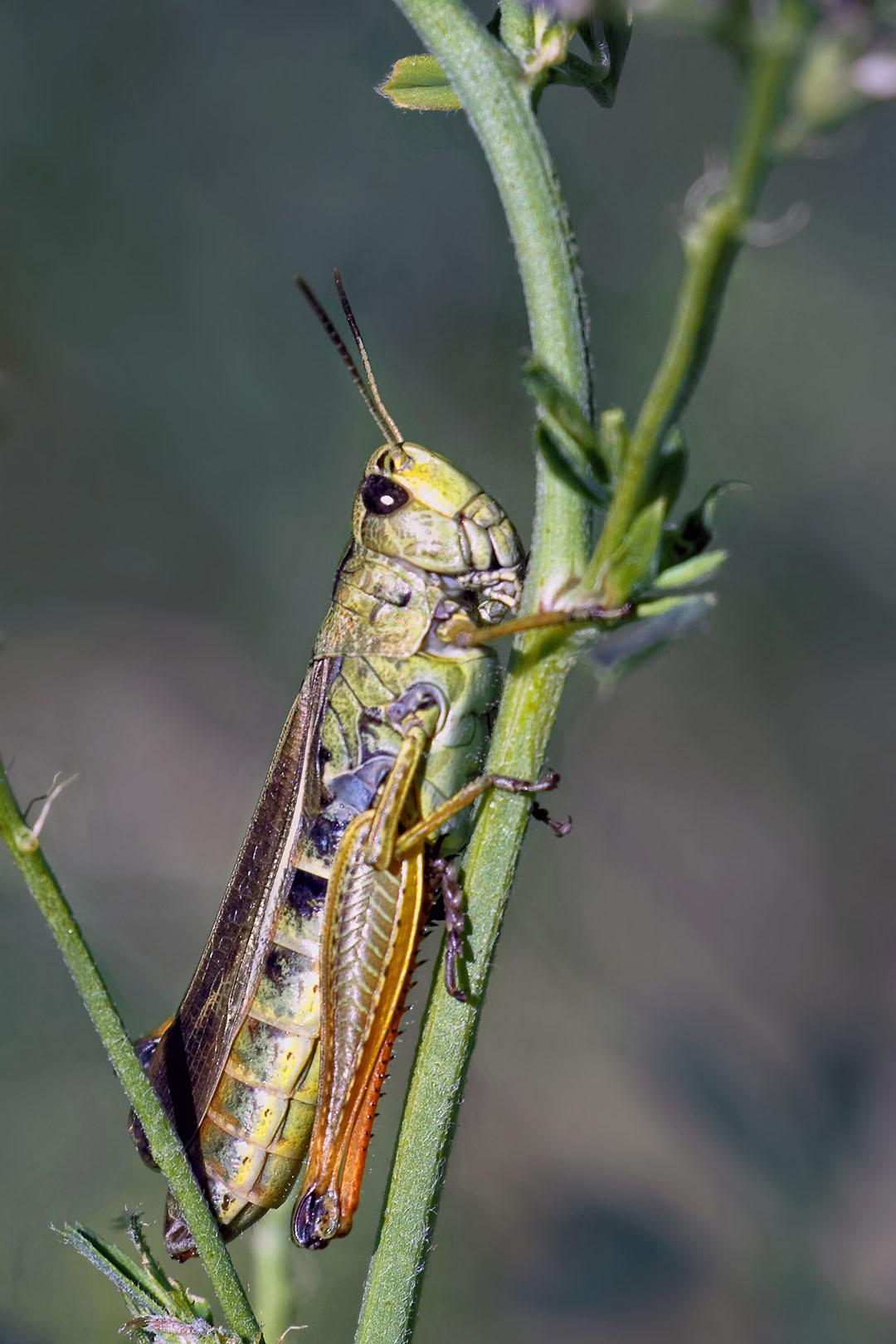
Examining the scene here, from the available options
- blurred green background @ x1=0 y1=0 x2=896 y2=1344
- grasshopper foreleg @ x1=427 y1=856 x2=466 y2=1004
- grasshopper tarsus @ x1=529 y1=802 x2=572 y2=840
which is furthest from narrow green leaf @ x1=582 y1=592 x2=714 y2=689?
blurred green background @ x1=0 y1=0 x2=896 y2=1344

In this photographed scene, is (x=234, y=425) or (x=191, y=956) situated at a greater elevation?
(x=234, y=425)

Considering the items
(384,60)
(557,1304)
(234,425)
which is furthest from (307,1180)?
(234,425)

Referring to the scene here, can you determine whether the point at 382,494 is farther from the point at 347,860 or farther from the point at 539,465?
the point at 539,465

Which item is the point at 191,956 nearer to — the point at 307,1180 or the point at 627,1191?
the point at 627,1191

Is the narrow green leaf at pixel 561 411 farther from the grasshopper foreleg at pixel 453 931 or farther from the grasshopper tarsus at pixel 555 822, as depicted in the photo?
the grasshopper tarsus at pixel 555 822

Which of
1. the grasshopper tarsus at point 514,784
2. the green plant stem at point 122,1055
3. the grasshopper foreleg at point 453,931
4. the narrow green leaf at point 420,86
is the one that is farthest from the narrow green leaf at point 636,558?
the narrow green leaf at point 420,86

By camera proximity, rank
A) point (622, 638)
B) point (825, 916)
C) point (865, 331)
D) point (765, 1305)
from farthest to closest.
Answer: point (825, 916), point (865, 331), point (765, 1305), point (622, 638)

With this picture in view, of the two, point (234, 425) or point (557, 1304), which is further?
point (234, 425)
